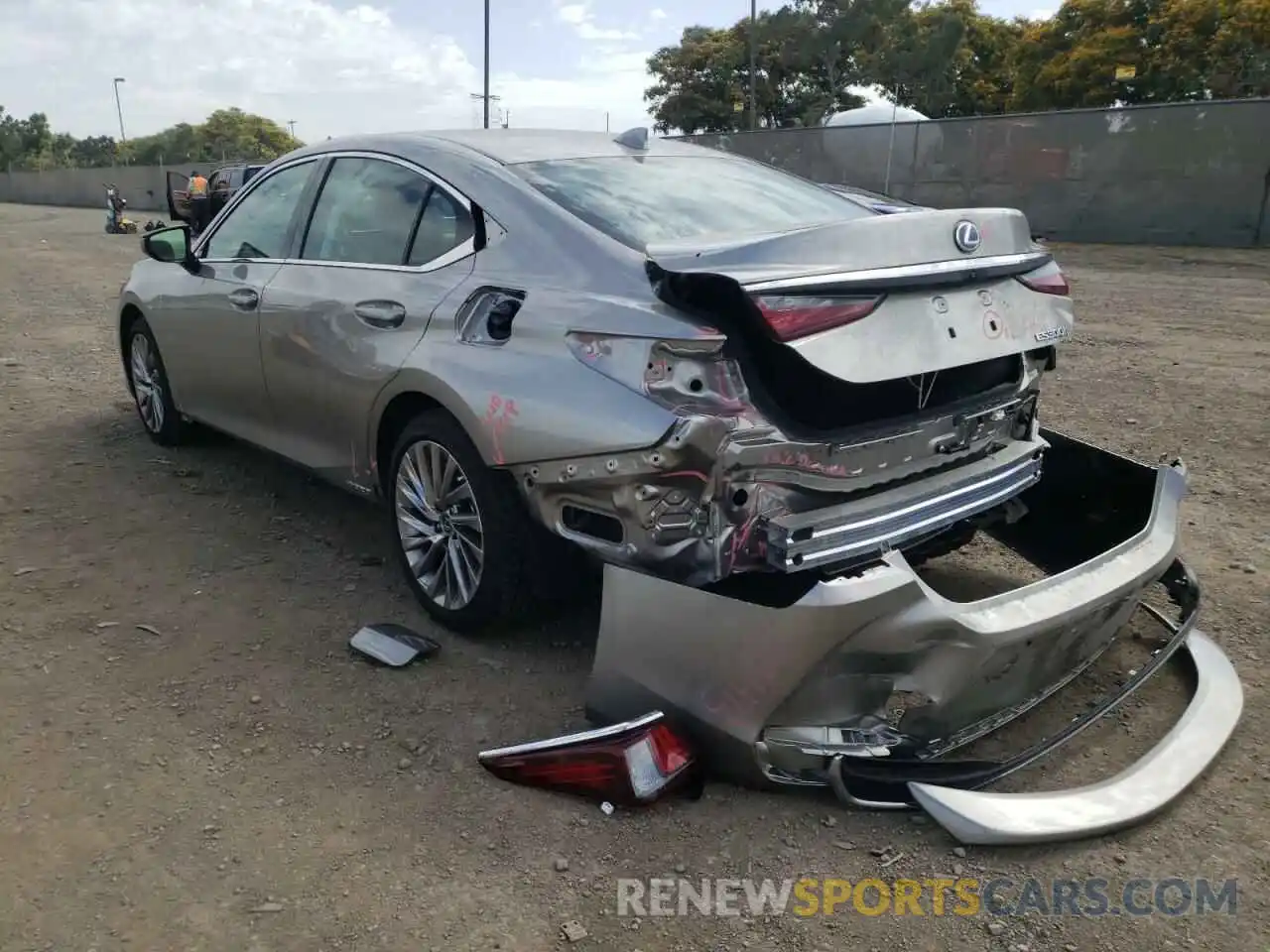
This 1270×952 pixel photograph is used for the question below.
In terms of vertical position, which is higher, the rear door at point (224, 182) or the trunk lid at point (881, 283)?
the rear door at point (224, 182)

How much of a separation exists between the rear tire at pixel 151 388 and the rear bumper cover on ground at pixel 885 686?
3.70m

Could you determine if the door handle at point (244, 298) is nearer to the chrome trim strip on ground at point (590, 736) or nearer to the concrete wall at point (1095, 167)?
the chrome trim strip on ground at point (590, 736)

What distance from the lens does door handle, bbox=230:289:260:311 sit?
13.8 ft

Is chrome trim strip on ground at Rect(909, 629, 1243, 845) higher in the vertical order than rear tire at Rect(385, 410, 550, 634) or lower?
lower

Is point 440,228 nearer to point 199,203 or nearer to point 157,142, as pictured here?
point 199,203

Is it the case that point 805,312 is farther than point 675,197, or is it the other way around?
point 675,197

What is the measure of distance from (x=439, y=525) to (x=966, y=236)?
73.7 inches

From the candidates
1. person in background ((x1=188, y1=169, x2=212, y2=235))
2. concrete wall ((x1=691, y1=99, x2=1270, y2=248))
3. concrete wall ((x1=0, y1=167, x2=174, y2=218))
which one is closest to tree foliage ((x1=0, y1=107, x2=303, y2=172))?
concrete wall ((x1=0, y1=167, x2=174, y2=218))

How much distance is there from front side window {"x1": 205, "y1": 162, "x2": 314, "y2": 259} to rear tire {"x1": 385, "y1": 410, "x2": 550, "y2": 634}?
4.50 ft

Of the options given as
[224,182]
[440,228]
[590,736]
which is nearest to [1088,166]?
[224,182]

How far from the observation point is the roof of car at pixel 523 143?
344cm

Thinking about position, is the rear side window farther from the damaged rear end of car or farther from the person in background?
the person in background

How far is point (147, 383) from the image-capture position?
18.3 feet

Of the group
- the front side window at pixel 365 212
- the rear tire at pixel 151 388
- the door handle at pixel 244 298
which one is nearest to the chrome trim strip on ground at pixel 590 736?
the front side window at pixel 365 212
